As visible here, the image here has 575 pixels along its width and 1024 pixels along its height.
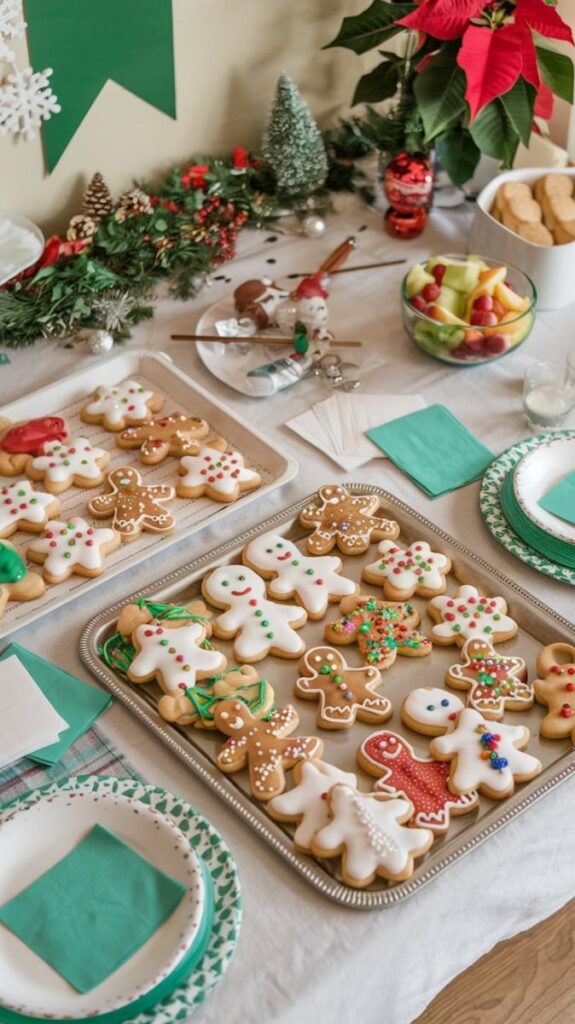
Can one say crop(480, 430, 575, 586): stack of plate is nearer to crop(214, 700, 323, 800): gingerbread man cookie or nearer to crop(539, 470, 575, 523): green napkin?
crop(539, 470, 575, 523): green napkin

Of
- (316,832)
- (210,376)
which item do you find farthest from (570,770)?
(210,376)

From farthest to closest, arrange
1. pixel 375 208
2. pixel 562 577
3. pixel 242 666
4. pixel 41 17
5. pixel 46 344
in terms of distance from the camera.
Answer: pixel 375 208 → pixel 46 344 → pixel 41 17 → pixel 562 577 → pixel 242 666

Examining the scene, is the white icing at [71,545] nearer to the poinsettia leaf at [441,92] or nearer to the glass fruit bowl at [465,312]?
the glass fruit bowl at [465,312]

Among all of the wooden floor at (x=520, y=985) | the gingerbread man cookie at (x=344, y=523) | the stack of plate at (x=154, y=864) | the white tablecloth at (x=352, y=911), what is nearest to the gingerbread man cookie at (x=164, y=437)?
the white tablecloth at (x=352, y=911)

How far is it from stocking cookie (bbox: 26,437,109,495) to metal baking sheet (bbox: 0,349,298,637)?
0.06 feet

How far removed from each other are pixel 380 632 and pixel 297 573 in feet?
0.50

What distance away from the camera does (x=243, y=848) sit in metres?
1.26

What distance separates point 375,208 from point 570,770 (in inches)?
52.6

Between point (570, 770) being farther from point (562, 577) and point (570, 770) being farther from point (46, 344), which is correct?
point (46, 344)

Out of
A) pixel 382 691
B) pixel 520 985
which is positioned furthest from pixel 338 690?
pixel 520 985

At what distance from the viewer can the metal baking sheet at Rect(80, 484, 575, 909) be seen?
123cm

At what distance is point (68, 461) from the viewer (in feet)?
5.55

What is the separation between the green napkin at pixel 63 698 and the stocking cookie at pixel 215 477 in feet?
1.18

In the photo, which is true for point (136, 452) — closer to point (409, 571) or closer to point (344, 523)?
point (344, 523)
